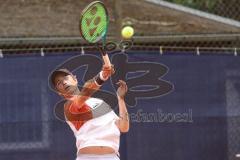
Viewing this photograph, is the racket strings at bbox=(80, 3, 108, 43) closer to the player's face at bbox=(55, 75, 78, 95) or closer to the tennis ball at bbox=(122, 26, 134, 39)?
the player's face at bbox=(55, 75, 78, 95)

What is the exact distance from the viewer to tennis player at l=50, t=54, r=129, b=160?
18.4ft

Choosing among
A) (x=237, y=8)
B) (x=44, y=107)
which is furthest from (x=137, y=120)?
(x=237, y=8)

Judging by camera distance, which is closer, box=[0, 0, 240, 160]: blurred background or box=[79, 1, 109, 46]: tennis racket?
box=[79, 1, 109, 46]: tennis racket

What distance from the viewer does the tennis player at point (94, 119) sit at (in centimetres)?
561

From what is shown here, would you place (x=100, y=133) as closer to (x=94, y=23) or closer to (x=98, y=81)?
(x=98, y=81)

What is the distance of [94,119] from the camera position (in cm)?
573

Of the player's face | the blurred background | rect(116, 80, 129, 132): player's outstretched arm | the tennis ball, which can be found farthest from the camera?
the blurred background

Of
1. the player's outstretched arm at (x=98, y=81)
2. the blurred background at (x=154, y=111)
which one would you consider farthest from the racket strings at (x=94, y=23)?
the blurred background at (x=154, y=111)

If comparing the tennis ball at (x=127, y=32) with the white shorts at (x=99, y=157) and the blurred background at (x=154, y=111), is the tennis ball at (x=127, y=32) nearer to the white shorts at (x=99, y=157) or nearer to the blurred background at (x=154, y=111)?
the blurred background at (x=154, y=111)

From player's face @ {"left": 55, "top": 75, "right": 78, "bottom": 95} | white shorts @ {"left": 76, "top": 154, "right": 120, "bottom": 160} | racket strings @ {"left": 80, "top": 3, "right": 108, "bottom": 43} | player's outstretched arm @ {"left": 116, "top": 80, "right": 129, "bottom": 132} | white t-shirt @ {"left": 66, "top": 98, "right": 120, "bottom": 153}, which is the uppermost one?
racket strings @ {"left": 80, "top": 3, "right": 108, "bottom": 43}

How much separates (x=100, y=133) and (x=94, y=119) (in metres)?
0.13

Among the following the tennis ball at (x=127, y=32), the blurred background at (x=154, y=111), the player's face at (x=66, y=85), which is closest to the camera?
the player's face at (x=66, y=85)

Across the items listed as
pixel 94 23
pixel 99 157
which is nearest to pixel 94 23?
pixel 94 23

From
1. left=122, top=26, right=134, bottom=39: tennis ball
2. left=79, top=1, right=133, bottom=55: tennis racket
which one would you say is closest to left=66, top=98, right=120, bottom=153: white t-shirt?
left=79, top=1, right=133, bottom=55: tennis racket
